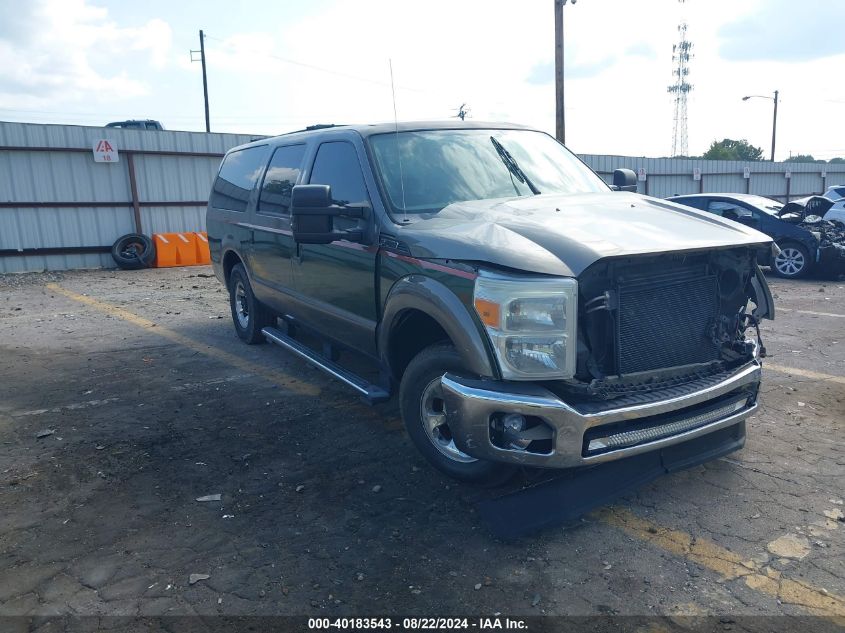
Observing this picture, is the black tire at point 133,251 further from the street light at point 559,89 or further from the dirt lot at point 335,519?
the street light at point 559,89

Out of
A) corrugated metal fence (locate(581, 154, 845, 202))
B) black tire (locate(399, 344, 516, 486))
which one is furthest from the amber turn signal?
corrugated metal fence (locate(581, 154, 845, 202))

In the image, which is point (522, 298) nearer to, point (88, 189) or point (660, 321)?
point (660, 321)

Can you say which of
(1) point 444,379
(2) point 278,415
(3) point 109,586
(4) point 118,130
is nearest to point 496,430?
(1) point 444,379

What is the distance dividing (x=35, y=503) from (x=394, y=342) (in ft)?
7.40

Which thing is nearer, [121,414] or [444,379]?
[444,379]

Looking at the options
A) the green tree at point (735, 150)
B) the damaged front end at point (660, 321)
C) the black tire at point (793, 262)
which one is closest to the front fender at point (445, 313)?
the damaged front end at point (660, 321)

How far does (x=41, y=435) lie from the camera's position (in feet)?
16.0

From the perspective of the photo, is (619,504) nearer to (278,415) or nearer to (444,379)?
(444,379)

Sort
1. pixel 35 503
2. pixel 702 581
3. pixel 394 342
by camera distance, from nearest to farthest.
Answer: pixel 702 581 → pixel 35 503 → pixel 394 342

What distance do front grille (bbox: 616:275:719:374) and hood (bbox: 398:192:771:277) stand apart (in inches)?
9.0

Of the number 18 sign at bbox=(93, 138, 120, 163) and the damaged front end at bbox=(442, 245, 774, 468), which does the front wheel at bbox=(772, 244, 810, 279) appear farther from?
the number 18 sign at bbox=(93, 138, 120, 163)

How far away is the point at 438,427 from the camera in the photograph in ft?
12.7

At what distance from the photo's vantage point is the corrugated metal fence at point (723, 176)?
25.2 m

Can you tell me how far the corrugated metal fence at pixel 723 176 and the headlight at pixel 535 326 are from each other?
2110 cm
